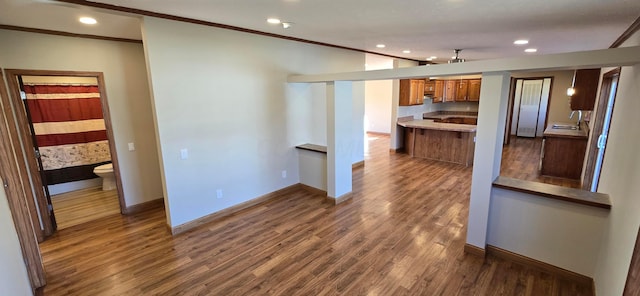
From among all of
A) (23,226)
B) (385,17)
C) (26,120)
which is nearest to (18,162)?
(26,120)

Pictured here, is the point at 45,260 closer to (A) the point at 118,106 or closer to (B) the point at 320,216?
(A) the point at 118,106

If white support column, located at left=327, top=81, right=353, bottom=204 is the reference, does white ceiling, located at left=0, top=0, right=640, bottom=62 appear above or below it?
above

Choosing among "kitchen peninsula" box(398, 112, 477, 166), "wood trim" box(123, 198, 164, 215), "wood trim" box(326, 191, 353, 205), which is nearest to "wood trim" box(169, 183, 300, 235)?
"wood trim" box(326, 191, 353, 205)

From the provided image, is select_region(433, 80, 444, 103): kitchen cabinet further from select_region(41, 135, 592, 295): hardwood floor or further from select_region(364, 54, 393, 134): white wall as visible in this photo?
select_region(41, 135, 592, 295): hardwood floor

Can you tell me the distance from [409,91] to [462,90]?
277cm

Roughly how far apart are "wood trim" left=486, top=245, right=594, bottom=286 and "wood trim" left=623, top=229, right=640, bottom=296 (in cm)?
116

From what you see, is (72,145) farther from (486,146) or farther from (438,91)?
(438,91)

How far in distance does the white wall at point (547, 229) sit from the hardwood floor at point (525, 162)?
308 centimetres

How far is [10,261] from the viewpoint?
1.96 metres

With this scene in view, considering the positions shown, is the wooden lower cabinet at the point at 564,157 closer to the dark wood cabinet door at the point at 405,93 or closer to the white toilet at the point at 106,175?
the dark wood cabinet door at the point at 405,93

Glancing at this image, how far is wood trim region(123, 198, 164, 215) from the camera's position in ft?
13.3

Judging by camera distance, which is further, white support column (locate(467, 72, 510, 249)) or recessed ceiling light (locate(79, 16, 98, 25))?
recessed ceiling light (locate(79, 16, 98, 25))

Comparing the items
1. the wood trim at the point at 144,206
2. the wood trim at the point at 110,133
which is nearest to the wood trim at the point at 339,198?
the wood trim at the point at 144,206

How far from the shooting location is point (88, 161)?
521cm
